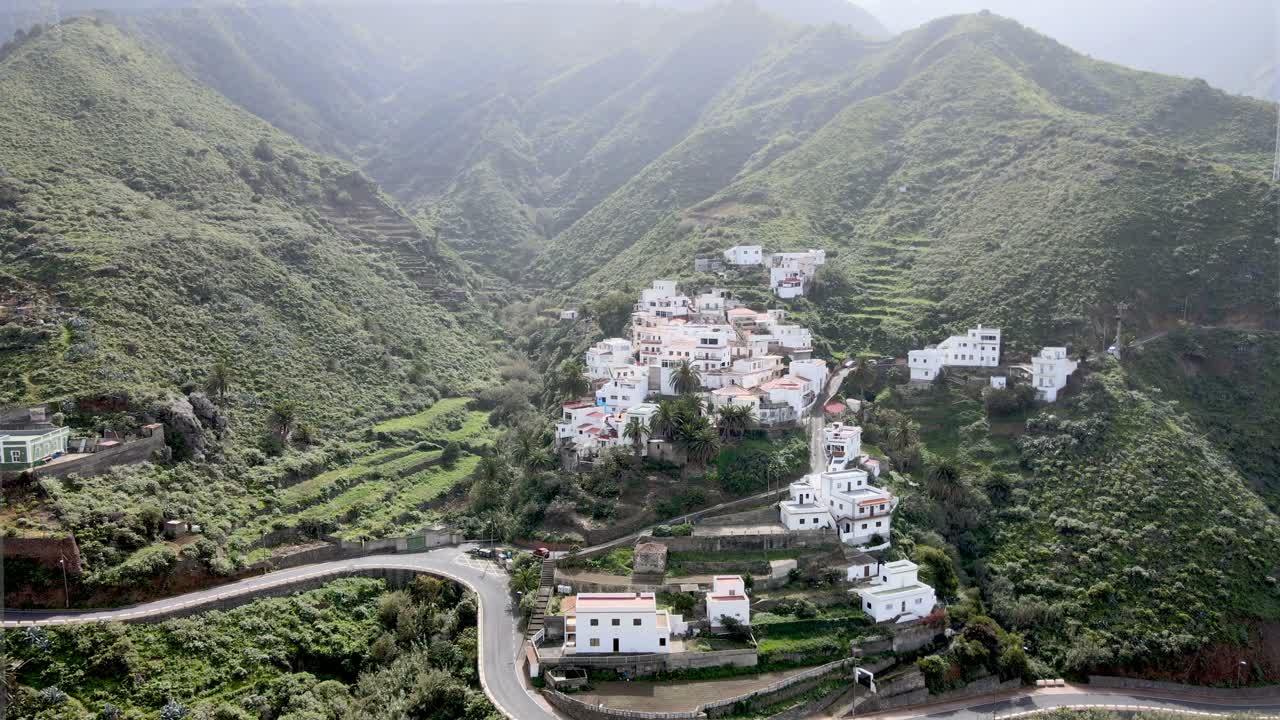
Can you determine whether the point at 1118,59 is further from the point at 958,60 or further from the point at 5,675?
the point at 5,675

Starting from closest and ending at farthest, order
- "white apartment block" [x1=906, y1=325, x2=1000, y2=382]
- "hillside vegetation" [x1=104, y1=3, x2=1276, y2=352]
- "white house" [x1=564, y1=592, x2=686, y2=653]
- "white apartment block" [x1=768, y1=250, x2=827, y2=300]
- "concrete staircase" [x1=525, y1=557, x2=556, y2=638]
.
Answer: "white house" [x1=564, y1=592, x2=686, y2=653] → "concrete staircase" [x1=525, y1=557, x2=556, y2=638] → "white apartment block" [x1=906, y1=325, x2=1000, y2=382] → "hillside vegetation" [x1=104, y1=3, x2=1276, y2=352] → "white apartment block" [x1=768, y1=250, x2=827, y2=300]

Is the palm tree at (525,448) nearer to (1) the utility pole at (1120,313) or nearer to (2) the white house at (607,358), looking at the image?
(2) the white house at (607,358)

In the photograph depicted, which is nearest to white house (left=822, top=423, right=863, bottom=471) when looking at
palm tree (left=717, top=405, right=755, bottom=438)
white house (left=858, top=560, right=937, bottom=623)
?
palm tree (left=717, top=405, right=755, bottom=438)

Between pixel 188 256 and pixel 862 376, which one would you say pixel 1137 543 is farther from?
pixel 188 256

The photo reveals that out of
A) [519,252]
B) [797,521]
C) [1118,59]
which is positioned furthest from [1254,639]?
[1118,59]

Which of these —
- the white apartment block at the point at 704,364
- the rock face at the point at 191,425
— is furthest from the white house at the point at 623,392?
the rock face at the point at 191,425

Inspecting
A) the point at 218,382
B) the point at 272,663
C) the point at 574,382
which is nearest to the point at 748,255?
the point at 574,382

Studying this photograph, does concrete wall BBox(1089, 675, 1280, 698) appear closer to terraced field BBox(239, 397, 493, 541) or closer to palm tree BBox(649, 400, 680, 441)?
palm tree BBox(649, 400, 680, 441)
